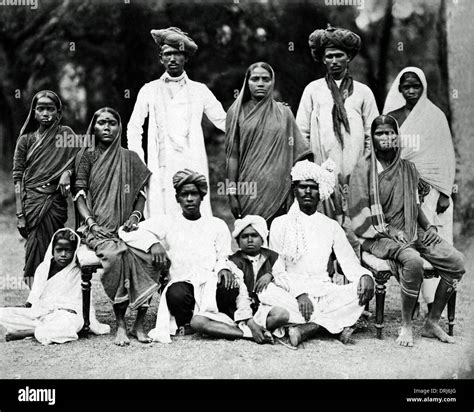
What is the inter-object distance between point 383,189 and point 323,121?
0.94m

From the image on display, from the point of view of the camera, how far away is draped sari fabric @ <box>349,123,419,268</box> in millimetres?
7605

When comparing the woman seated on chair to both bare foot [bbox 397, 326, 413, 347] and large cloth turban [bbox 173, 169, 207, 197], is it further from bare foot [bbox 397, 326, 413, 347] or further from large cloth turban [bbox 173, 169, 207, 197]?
large cloth turban [bbox 173, 169, 207, 197]

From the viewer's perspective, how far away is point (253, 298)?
290 inches

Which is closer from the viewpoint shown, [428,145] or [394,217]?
[394,217]

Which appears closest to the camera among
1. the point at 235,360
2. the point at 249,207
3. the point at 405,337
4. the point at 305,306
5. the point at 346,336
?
the point at 235,360

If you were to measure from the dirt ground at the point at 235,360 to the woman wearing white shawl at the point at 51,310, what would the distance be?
0.33 ft

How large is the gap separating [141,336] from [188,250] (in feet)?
2.77

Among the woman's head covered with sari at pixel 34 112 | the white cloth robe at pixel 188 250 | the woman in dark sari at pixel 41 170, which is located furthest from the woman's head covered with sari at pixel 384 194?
the woman's head covered with sari at pixel 34 112

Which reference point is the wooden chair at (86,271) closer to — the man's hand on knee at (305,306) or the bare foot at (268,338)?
the bare foot at (268,338)

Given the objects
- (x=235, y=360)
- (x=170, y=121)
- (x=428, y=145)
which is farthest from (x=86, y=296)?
(x=428, y=145)

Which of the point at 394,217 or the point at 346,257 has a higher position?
the point at 394,217

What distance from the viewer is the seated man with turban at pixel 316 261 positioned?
23.7ft

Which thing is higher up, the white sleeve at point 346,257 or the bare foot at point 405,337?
the white sleeve at point 346,257

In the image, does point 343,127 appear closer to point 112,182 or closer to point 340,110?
point 340,110
